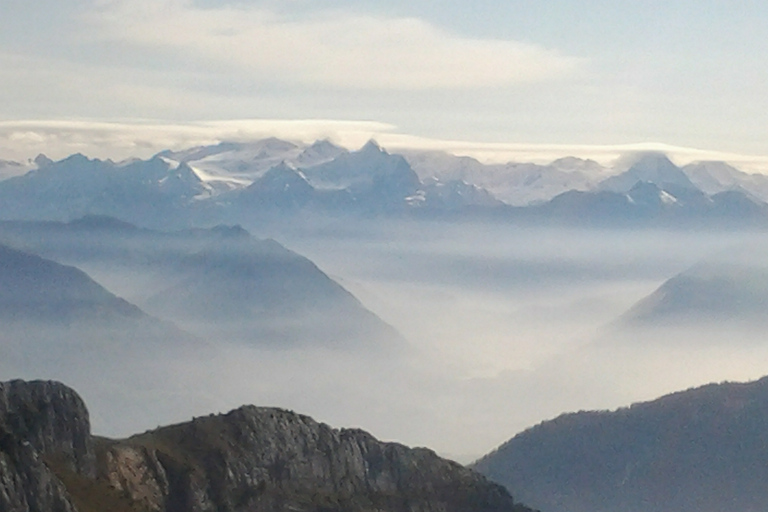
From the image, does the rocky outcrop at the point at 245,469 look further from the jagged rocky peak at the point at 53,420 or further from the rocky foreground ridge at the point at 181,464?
the jagged rocky peak at the point at 53,420

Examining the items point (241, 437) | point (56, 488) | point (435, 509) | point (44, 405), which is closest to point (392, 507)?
point (435, 509)

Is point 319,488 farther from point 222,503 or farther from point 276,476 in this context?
point 222,503

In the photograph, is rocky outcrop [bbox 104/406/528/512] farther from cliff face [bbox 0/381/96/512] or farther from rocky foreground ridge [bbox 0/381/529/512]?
cliff face [bbox 0/381/96/512]

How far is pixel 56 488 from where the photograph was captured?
414 ft

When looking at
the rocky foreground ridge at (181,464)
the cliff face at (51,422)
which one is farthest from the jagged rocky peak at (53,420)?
the rocky foreground ridge at (181,464)

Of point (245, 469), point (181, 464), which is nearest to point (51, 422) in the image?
point (181, 464)

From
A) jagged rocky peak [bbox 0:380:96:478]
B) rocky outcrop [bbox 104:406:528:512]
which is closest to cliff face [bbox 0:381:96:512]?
jagged rocky peak [bbox 0:380:96:478]

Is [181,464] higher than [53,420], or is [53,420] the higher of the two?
[53,420]

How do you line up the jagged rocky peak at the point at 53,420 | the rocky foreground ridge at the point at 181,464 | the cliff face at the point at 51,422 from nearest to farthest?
the rocky foreground ridge at the point at 181,464 < the cliff face at the point at 51,422 < the jagged rocky peak at the point at 53,420

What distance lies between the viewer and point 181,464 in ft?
557

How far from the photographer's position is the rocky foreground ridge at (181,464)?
Result: 477 feet

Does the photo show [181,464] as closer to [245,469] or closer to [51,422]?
[245,469]

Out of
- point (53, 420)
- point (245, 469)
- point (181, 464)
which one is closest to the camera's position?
point (53, 420)

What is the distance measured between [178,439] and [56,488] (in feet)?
182
